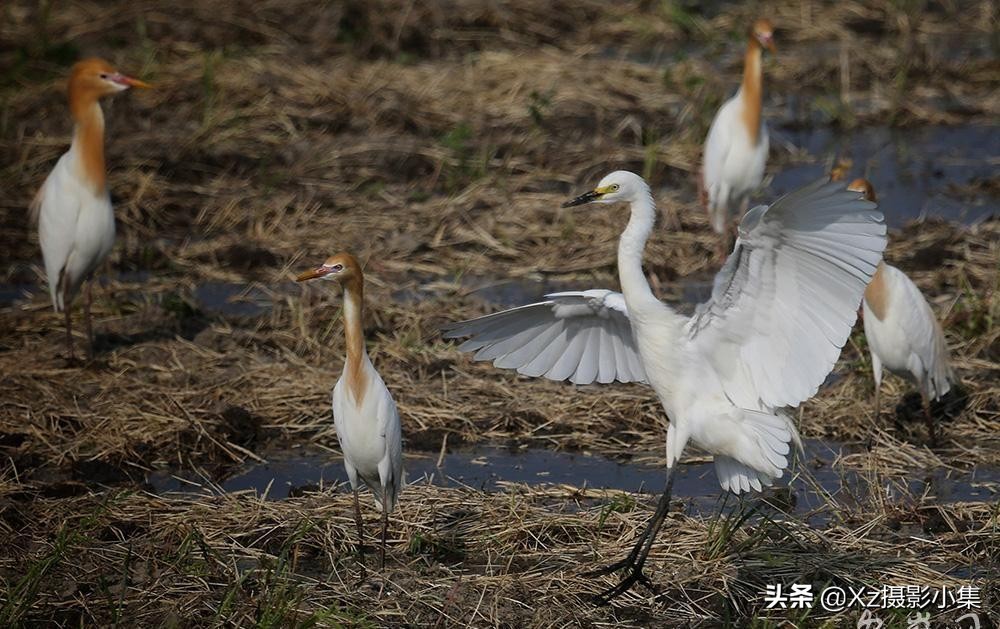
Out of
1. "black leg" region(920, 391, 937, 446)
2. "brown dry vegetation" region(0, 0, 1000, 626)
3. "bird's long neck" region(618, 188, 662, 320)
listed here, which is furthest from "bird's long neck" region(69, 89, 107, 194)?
"black leg" region(920, 391, 937, 446)

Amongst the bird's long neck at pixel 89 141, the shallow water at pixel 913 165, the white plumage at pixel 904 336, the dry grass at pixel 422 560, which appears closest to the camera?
the dry grass at pixel 422 560

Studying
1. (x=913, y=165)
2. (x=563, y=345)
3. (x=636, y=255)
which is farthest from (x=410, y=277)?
(x=913, y=165)

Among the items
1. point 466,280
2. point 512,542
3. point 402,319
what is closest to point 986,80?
point 466,280

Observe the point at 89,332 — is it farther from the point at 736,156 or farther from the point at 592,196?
the point at 736,156

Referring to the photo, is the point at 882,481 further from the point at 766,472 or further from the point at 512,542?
the point at 512,542

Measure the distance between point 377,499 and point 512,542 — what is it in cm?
59

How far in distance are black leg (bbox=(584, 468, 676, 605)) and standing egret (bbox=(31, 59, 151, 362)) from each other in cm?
358

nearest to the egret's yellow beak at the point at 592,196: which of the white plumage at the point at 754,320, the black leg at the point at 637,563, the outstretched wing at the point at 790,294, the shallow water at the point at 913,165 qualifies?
the white plumage at the point at 754,320

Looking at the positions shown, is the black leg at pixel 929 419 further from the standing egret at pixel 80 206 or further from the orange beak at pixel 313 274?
the standing egret at pixel 80 206

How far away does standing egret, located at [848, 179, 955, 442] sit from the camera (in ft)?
20.5

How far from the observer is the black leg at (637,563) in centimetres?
484

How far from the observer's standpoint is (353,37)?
12461mm

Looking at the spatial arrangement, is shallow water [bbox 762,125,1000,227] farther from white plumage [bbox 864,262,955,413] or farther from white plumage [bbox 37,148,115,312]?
white plumage [bbox 37,148,115,312]

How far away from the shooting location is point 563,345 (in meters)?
5.64
